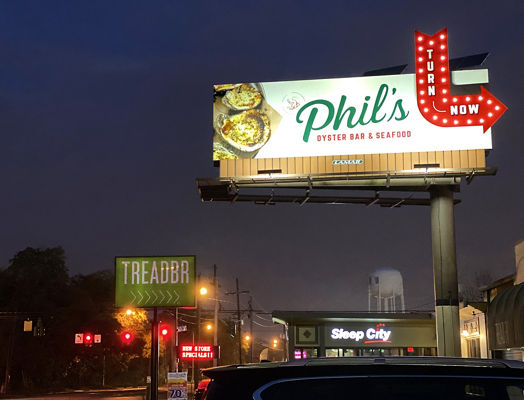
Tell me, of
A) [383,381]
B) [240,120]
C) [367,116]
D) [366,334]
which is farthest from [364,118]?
[383,381]

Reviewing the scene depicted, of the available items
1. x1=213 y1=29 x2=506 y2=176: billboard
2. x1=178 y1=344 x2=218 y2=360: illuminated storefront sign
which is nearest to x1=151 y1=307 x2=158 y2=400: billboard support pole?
x1=213 y1=29 x2=506 y2=176: billboard

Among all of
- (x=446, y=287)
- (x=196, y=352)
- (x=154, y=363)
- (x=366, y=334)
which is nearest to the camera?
(x=154, y=363)

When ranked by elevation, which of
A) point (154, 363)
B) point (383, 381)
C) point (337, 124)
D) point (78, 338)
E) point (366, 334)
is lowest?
point (154, 363)

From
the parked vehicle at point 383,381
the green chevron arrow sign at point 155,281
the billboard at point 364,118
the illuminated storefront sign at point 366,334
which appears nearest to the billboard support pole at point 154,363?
the green chevron arrow sign at point 155,281

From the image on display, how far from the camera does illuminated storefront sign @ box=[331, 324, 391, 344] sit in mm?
38156

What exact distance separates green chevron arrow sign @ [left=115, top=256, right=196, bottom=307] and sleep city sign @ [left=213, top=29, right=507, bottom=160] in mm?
6314

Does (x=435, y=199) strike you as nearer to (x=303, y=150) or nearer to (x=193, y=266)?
(x=303, y=150)

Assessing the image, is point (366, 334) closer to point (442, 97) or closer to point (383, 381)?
point (442, 97)

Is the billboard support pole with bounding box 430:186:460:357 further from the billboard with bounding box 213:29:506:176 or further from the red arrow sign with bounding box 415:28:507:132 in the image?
the red arrow sign with bounding box 415:28:507:132

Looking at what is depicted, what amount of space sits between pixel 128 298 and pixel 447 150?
36.7 ft

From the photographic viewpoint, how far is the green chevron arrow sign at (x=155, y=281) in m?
20.2

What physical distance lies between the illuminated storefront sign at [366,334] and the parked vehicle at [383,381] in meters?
34.7

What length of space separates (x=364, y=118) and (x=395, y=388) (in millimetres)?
21470

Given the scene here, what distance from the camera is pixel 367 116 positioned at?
2480cm
